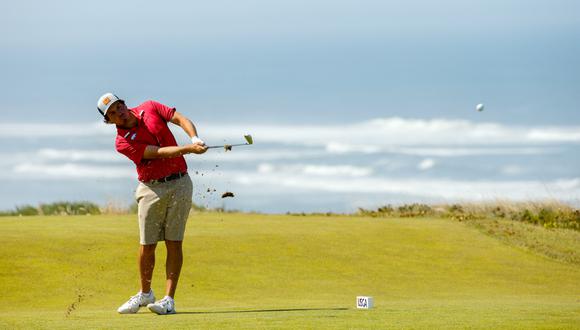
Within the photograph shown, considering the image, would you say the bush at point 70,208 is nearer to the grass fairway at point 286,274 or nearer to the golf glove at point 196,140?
the grass fairway at point 286,274

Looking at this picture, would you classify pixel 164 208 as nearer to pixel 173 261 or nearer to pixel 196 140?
pixel 173 261

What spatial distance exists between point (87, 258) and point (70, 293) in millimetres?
1607

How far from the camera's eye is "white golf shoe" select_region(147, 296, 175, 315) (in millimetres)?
10180

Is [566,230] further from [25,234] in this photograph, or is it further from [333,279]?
[25,234]

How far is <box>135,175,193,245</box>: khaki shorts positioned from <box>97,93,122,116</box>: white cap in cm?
96

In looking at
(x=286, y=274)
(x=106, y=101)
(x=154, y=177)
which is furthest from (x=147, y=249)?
(x=286, y=274)

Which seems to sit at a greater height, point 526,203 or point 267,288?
point 526,203

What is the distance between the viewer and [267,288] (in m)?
14.2

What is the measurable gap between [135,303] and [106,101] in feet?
7.25

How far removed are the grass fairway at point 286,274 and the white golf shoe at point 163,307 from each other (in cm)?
22

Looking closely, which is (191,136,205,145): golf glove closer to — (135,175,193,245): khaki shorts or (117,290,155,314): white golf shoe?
(135,175,193,245): khaki shorts

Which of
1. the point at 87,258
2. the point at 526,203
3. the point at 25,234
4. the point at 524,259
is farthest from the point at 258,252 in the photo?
the point at 526,203

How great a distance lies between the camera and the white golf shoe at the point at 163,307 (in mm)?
10180

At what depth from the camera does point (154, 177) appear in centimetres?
1027
